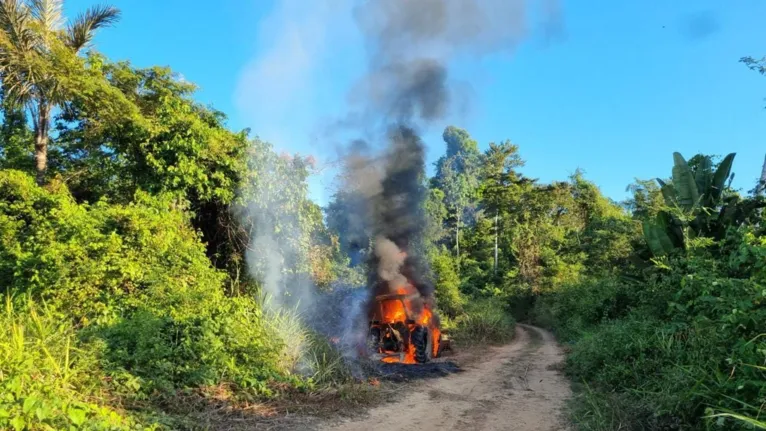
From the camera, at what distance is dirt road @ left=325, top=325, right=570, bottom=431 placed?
6.32 m

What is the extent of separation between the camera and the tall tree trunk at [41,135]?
1151cm

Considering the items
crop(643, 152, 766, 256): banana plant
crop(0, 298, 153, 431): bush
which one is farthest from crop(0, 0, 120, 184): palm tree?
crop(643, 152, 766, 256): banana plant

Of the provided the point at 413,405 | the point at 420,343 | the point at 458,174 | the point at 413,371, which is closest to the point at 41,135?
the point at 413,371

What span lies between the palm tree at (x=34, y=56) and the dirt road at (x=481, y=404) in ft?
34.0

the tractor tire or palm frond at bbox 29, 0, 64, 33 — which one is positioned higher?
palm frond at bbox 29, 0, 64, 33

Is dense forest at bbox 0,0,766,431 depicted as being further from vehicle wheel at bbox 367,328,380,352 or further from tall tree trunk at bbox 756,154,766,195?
vehicle wheel at bbox 367,328,380,352

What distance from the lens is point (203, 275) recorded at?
398 inches

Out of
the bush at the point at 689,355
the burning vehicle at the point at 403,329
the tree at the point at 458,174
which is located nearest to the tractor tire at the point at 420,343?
the burning vehicle at the point at 403,329

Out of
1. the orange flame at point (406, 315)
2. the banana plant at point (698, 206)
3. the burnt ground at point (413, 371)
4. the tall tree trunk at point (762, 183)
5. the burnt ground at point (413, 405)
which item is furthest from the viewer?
the orange flame at point (406, 315)

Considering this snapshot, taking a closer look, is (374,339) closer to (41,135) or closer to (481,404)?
(481,404)

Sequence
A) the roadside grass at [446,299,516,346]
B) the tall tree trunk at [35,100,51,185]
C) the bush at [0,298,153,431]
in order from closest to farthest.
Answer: the bush at [0,298,153,431]
the tall tree trunk at [35,100,51,185]
the roadside grass at [446,299,516,346]

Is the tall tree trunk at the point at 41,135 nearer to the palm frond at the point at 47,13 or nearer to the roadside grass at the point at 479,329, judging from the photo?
the palm frond at the point at 47,13

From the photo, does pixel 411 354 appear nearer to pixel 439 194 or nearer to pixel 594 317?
pixel 594 317

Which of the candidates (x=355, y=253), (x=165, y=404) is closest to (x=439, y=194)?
(x=355, y=253)
